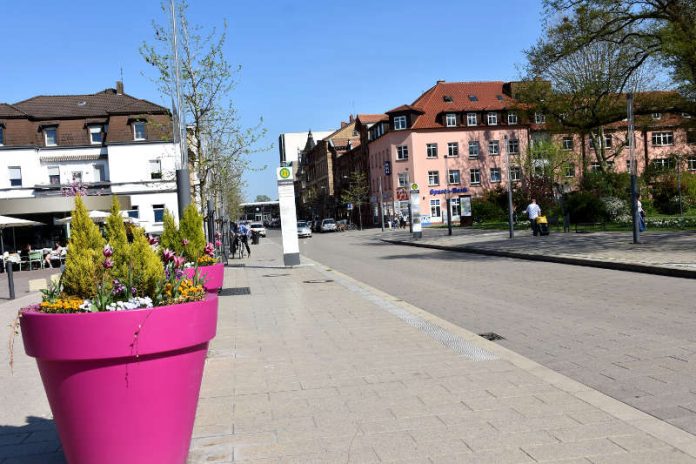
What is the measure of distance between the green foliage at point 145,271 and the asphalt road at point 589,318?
3.41 m

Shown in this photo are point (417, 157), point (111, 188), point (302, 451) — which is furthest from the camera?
point (417, 157)

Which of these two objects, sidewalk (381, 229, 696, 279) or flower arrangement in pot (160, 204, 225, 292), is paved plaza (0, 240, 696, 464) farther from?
sidewalk (381, 229, 696, 279)

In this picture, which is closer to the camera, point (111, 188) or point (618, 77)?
point (618, 77)

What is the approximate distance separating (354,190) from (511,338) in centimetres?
→ 7780

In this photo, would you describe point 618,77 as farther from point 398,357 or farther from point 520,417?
point 520,417

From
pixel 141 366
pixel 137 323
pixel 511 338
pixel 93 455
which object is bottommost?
pixel 511 338

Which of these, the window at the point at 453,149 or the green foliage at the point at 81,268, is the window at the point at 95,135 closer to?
the window at the point at 453,149

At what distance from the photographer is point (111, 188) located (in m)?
54.4

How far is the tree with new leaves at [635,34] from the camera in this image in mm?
21359

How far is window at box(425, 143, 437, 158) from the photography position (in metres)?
75.2

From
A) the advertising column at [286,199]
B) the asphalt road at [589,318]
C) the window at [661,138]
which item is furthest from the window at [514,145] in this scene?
the asphalt road at [589,318]

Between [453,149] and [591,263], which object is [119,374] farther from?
[453,149]

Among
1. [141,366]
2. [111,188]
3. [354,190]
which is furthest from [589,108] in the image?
[354,190]

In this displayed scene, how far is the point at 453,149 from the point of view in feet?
247
